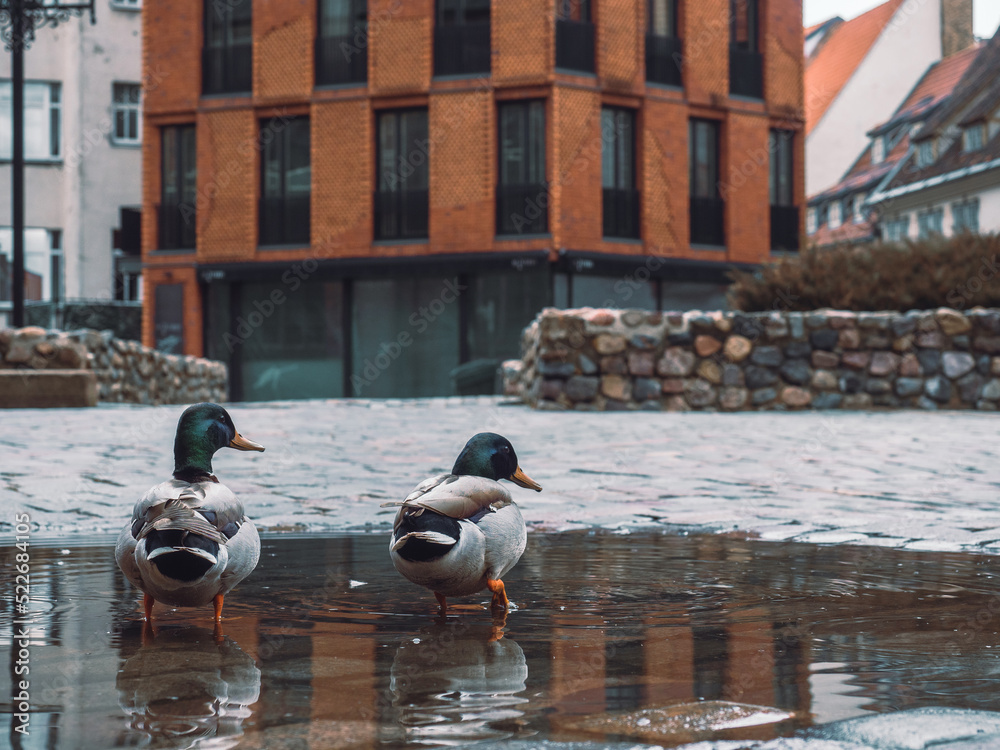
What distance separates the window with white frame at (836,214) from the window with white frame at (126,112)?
2411 centimetres

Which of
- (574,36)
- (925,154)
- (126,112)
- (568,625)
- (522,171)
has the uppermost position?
Answer: (126,112)

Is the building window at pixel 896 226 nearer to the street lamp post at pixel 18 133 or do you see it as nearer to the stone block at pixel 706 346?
the stone block at pixel 706 346

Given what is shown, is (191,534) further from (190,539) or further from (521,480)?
(521,480)

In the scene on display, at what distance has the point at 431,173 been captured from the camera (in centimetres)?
2555

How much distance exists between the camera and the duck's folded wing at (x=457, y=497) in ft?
9.78

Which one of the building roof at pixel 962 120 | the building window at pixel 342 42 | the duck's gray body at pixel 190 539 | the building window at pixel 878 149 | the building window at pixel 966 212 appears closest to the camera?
the duck's gray body at pixel 190 539

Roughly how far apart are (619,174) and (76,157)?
18.0 meters

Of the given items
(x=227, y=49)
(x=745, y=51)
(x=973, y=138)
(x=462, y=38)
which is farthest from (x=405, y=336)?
(x=973, y=138)

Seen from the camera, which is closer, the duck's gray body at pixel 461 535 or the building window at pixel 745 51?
the duck's gray body at pixel 461 535

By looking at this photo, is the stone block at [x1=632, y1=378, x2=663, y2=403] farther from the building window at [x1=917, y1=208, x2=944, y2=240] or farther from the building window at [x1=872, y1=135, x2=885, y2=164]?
the building window at [x1=872, y1=135, x2=885, y2=164]

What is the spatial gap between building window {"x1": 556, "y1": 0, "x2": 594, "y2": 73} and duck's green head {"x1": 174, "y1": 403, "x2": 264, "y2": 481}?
2275 cm

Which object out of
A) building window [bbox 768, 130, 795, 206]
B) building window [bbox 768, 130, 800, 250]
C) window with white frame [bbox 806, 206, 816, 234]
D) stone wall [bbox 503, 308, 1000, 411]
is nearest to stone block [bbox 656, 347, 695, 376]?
stone wall [bbox 503, 308, 1000, 411]

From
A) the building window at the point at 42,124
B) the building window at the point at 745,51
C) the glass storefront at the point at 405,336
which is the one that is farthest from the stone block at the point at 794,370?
the building window at the point at 42,124

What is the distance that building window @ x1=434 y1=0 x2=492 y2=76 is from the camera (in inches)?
1004
